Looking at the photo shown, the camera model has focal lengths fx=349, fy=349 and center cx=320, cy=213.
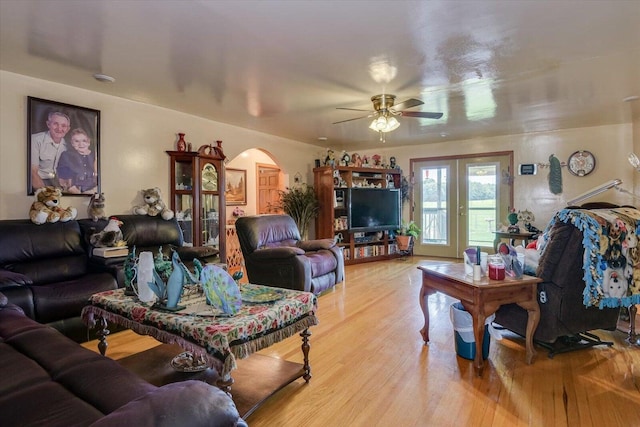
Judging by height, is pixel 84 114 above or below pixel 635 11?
below

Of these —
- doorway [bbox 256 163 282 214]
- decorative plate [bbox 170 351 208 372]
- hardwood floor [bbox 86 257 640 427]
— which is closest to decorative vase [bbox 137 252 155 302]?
decorative plate [bbox 170 351 208 372]

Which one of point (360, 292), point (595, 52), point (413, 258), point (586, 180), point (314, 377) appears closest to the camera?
point (314, 377)

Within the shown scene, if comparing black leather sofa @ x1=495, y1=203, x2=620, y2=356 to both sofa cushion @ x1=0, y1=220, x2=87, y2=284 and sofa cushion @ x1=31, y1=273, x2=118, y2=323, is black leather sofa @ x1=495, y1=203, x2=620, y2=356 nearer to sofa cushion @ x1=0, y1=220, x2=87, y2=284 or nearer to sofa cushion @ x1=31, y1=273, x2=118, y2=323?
sofa cushion @ x1=31, y1=273, x2=118, y2=323

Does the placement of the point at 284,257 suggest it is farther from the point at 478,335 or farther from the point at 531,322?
the point at 531,322

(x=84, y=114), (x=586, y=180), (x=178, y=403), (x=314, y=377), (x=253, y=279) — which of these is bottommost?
(x=314, y=377)

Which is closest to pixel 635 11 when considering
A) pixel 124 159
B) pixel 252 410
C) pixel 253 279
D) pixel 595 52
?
pixel 595 52

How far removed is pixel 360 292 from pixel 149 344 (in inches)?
96.3

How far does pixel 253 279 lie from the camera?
4.14 metres

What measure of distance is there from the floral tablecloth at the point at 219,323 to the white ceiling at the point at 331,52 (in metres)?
1.76

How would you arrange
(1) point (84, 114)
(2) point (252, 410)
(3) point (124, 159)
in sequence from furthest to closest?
(3) point (124, 159)
(1) point (84, 114)
(2) point (252, 410)

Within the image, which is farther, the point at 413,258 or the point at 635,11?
the point at 413,258

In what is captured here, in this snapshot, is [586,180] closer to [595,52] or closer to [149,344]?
[595,52]

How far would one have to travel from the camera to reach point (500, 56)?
281 cm

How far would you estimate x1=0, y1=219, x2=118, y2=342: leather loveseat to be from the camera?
2557 mm
